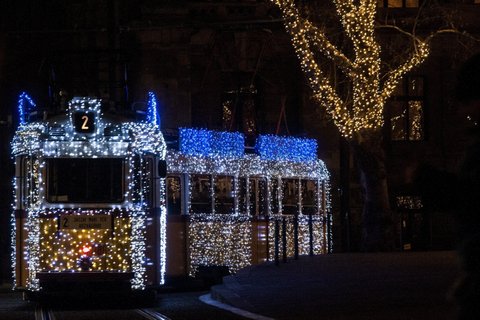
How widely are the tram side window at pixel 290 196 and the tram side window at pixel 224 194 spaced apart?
2.20 m

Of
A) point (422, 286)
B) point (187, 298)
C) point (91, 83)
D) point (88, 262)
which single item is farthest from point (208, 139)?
point (91, 83)

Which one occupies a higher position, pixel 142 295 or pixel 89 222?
pixel 89 222

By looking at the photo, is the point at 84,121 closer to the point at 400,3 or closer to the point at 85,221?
the point at 85,221

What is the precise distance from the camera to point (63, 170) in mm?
18422

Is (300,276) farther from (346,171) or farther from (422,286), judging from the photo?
(346,171)

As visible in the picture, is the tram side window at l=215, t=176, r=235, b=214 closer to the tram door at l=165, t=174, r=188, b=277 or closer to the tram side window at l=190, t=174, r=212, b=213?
the tram side window at l=190, t=174, r=212, b=213

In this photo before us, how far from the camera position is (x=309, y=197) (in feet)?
90.4

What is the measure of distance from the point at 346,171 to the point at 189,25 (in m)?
6.62

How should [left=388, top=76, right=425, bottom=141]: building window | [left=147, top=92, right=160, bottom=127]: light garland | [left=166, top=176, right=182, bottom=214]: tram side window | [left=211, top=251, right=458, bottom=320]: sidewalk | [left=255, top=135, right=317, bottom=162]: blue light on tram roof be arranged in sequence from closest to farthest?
[left=211, top=251, right=458, bottom=320]: sidewalk → [left=147, top=92, right=160, bottom=127]: light garland → [left=166, top=176, right=182, bottom=214]: tram side window → [left=255, top=135, right=317, bottom=162]: blue light on tram roof → [left=388, top=76, right=425, bottom=141]: building window

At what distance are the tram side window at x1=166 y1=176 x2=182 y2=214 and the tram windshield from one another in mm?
4050

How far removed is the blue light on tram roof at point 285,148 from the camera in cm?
2598

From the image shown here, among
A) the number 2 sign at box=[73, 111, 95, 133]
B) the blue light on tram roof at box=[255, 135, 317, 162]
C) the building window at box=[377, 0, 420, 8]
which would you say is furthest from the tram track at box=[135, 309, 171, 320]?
→ the building window at box=[377, 0, 420, 8]

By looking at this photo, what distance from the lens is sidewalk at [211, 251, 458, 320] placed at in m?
14.3

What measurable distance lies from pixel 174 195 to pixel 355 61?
688 centimetres
